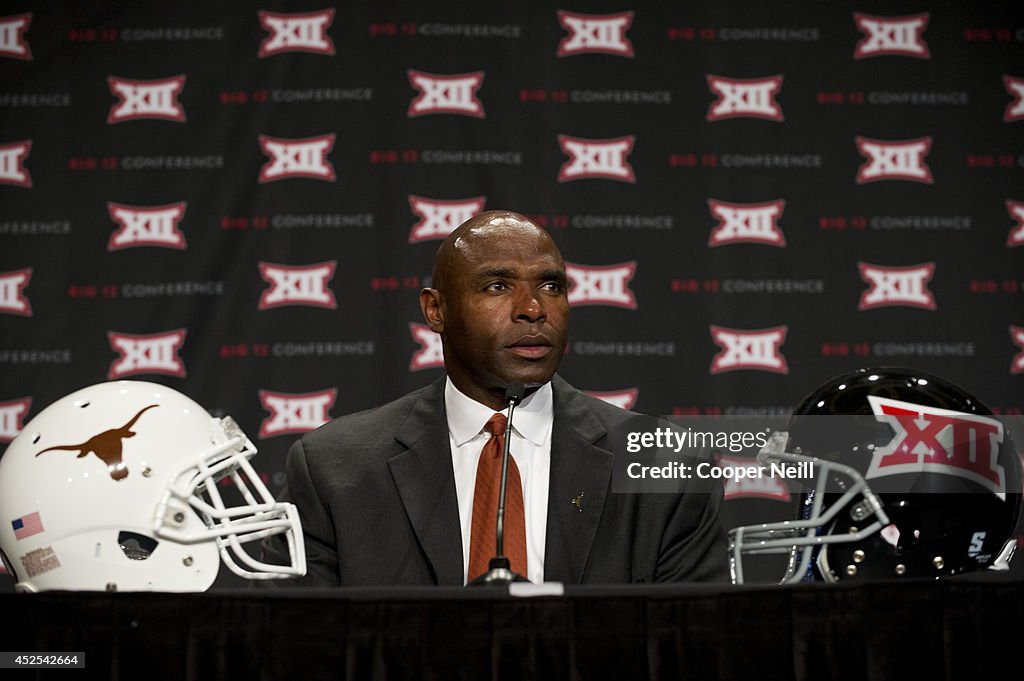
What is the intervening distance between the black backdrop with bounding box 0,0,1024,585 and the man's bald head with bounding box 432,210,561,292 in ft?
3.77

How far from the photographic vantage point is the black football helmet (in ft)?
5.77

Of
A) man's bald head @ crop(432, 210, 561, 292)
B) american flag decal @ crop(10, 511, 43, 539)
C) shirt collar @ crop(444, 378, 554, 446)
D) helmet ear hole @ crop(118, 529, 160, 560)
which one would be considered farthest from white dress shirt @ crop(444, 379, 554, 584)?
american flag decal @ crop(10, 511, 43, 539)

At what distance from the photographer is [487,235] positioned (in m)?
2.35

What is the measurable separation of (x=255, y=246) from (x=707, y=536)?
6.64ft

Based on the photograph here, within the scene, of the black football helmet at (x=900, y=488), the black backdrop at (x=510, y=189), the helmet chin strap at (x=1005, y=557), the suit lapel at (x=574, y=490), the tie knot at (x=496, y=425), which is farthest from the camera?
the black backdrop at (x=510, y=189)

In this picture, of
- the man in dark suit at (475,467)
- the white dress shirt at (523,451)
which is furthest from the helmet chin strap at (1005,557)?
the white dress shirt at (523,451)

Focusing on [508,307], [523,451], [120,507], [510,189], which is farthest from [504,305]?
[510,189]

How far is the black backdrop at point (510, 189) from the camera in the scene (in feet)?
11.6

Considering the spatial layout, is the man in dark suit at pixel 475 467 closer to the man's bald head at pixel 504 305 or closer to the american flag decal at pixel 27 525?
the man's bald head at pixel 504 305

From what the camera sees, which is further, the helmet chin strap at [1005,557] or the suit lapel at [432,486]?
the suit lapel at [432,486]

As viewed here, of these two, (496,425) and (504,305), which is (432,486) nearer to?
(496,425)

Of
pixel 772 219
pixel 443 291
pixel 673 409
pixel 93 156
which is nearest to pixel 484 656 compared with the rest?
pixel 443 291

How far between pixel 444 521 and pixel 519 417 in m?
0.30

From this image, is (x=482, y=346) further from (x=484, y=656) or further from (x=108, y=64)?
(x=108, y=64)
